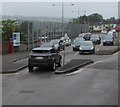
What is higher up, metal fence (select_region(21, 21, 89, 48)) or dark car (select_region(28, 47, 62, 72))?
metal fence (select_region(21, 21, 89, 48))

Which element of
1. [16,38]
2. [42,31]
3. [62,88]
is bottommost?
[62,88]

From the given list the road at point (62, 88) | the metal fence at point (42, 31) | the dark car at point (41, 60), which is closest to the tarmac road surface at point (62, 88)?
the road at point (62, 88)

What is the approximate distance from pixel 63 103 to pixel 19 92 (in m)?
3.27

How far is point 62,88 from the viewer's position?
18.6 meters

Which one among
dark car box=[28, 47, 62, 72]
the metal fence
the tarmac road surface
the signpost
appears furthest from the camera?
the metal fence

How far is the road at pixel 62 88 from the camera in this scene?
15.3 meters

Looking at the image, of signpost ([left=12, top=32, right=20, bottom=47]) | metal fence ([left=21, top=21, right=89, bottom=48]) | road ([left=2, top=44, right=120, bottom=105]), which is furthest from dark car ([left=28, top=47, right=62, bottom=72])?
metal fence ([left=21, top=21, right=89, bottom=48])

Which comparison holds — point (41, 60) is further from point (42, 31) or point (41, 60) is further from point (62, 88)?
point (42, 31)

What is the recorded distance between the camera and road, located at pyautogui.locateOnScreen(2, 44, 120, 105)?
15.3 metres

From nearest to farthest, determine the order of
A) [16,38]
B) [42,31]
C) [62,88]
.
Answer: [62,88] < [16,38] < [42,31]

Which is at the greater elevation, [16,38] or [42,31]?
[42,31]

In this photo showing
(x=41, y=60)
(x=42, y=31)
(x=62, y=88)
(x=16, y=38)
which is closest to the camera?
(x=62, y=88)

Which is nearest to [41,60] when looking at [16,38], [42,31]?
[16,38]

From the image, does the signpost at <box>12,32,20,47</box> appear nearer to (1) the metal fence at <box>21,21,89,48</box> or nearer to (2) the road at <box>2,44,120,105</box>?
(1) the metal fence at <box>21,21,89,48</box>
